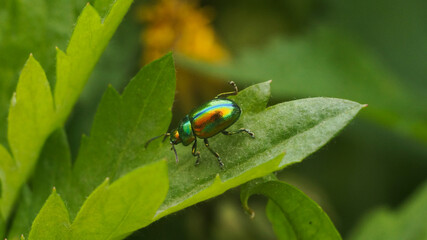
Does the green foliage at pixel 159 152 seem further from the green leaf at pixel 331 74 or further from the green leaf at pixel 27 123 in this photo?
the green leaf at pixel 331 74

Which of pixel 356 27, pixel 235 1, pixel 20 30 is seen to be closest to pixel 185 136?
pixel 20 30

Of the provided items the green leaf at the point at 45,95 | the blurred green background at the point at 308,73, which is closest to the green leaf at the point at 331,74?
the blurred green background at the point at 308,73

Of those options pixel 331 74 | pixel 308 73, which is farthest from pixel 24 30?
pixel 331 74

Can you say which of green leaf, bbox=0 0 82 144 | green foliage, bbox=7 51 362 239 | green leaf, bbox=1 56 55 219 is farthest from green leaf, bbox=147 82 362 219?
green leaf, bbox=0 0 82 144

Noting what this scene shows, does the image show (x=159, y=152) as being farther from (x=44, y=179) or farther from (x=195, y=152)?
(x=44, y=179)

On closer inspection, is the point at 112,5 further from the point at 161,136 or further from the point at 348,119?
the point at 348,119

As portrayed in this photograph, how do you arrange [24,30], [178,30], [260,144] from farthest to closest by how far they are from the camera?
1. [178,30]
2. [24,30]
3. [260,144]
